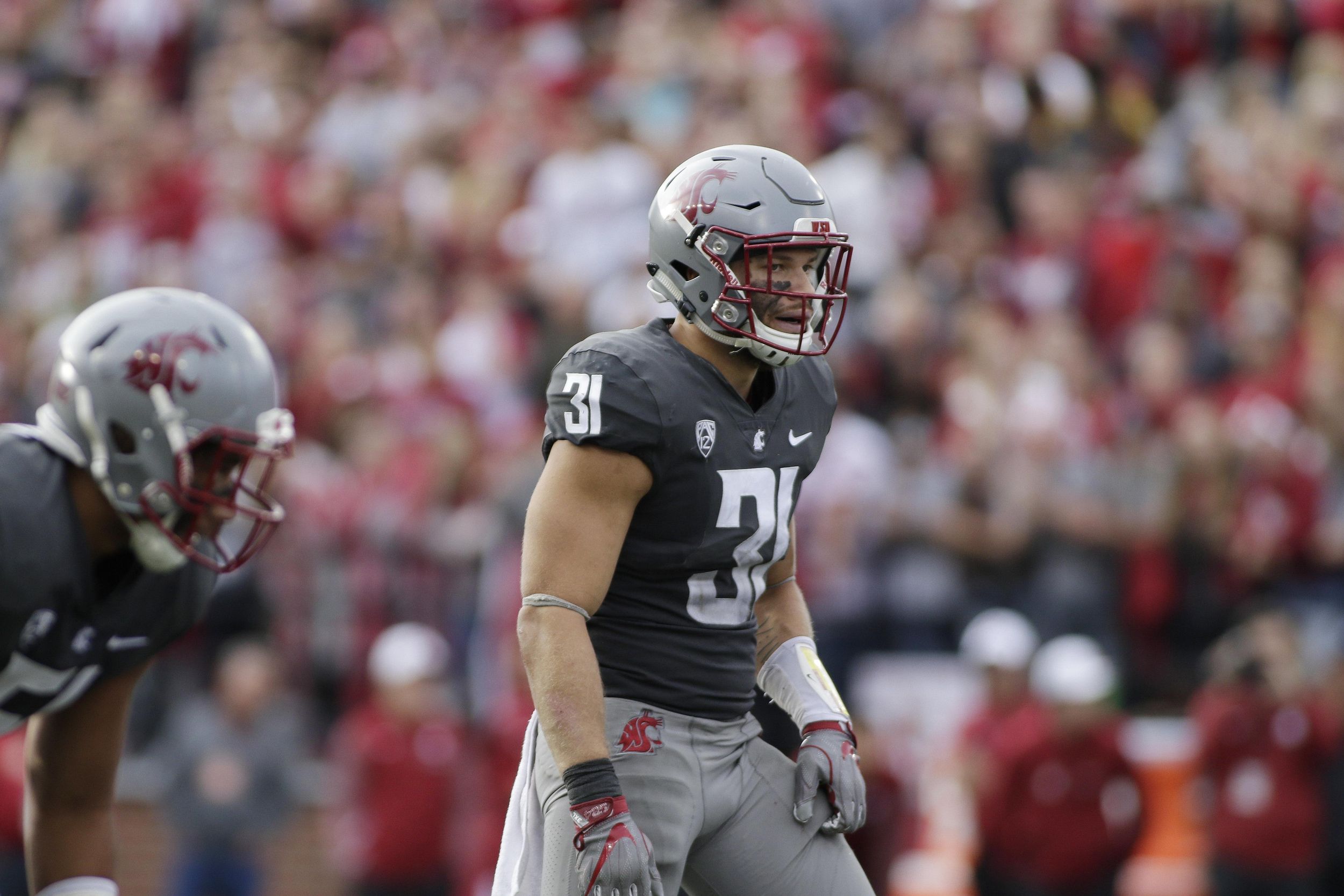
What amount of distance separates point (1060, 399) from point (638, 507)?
528 cm

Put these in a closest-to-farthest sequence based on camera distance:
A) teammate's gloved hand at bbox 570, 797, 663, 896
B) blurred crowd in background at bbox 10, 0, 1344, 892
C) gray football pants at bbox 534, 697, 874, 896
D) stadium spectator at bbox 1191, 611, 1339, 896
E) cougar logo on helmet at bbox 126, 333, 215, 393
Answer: teammate's gloved hand at bbox 570, 797, 663, 896 → gray football pants at bbox 534, 697, 874, 896 → cougar logo on helmet at bbox 126, 333, 215, 393 → stadium spectator at bbox 1191, 611, 1339, 896 → blurred crowd in background at bbox 10, 0, 1344, 892

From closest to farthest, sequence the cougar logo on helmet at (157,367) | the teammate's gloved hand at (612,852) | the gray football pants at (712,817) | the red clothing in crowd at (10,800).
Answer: the teammate's gloved hand at (612,852) < the gray football pants at (712,817) < the cougar logo on helmet at (157,367) < the red clothing in crowd at (10,800)

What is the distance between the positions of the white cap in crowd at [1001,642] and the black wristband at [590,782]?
4.64m

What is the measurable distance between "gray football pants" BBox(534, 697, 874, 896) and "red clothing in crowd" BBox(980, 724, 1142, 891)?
4.24m

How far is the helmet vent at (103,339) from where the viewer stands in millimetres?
3682

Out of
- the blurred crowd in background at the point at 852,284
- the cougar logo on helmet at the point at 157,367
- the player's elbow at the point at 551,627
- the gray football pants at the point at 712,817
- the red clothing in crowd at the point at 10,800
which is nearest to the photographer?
the player's elbow at the point at 551,627

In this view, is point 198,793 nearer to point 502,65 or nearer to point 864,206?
point 864,206

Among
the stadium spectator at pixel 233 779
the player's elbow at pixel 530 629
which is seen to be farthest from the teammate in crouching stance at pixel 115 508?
the stadium spectator at pixel 233 779

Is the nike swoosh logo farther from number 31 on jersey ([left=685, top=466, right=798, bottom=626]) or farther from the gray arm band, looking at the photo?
number 31 on jersey ([left=685, top=466, right=798, bottom=626])

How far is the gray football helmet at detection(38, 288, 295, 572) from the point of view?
362cm

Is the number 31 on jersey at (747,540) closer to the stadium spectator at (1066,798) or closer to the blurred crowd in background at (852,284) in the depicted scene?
the stadium spectator at (1066,798)

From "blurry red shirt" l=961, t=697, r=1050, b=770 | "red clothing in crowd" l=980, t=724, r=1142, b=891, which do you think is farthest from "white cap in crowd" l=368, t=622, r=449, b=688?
"red clothing in crowd" l=980, t=724, r=1142, b=891

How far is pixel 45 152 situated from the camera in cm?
1253

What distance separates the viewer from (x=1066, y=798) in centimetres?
766
